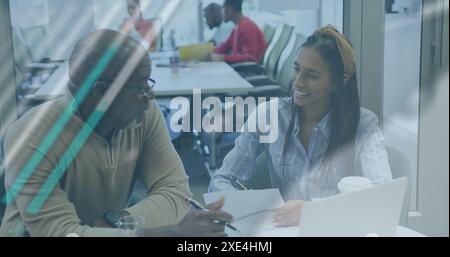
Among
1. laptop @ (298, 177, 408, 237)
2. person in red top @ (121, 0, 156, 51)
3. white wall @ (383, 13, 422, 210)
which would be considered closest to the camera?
laptop @ (298, 177, 408, 237)

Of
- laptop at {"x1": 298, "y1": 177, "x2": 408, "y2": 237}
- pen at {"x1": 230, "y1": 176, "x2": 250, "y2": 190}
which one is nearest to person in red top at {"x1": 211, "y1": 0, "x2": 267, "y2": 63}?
pen at {"x1": 230, "y1": 176, "x2": 250, "y2": 190}

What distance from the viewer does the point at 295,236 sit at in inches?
95.3

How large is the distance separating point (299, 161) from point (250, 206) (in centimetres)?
33

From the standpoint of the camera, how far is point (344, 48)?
2807 millimetres

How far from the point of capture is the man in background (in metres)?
2.67

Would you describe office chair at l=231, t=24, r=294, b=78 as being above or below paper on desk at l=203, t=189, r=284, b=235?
above

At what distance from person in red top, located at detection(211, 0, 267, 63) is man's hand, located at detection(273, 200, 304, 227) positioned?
622 millimetres

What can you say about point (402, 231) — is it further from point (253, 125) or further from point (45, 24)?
point (45, 24)

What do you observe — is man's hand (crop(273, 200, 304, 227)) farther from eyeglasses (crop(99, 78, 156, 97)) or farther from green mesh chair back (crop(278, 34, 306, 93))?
eyeglasses (crop(99, 78, 156, 97))

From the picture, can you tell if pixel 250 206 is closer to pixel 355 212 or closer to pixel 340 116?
pixel 340 116

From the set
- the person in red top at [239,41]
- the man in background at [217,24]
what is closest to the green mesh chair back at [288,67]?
the person in red top at [239,41]

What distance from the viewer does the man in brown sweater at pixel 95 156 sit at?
8.56 ft

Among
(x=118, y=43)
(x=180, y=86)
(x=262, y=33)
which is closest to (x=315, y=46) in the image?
(x=262, y=33)

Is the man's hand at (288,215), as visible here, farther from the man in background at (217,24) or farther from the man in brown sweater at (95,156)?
the man in background at (217,24)
